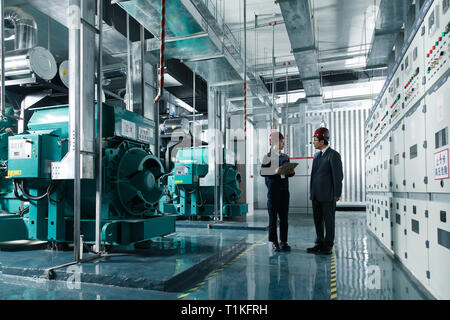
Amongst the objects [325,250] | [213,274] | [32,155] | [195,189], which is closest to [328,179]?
[325,250]

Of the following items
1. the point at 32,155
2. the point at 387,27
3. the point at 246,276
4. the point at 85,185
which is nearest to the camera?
the point at 246,276

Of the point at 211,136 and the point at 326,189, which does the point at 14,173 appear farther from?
the point at 211,136

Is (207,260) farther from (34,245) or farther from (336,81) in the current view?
(336,81)

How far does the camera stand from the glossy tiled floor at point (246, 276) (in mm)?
3125

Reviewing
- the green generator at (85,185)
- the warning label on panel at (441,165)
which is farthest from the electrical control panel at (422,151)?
the green generator at (85,185)

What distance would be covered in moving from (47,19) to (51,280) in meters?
6.51

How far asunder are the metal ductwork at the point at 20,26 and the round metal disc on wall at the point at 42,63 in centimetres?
47

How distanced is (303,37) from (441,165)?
5.07 m

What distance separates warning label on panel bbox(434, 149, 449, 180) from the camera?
2598 millimetres

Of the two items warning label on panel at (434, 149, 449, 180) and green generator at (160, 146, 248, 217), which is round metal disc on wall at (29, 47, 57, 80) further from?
warning label on panel at (434, 149, 449, 180)

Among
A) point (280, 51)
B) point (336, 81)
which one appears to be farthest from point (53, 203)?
point (336, 81)

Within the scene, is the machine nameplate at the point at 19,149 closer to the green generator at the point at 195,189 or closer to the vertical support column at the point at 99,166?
the vertical support column at the point at 99,166

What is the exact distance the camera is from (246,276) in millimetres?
3779
